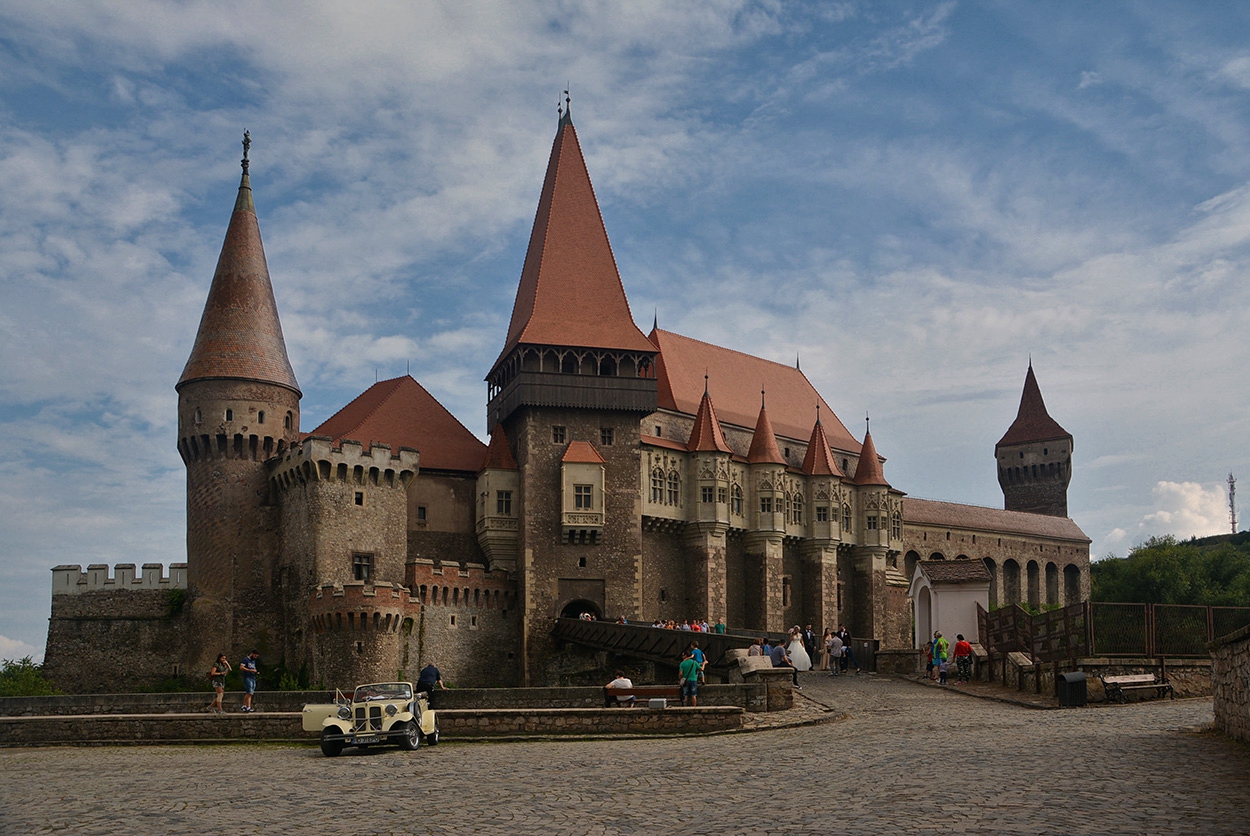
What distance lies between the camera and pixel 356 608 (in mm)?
44844

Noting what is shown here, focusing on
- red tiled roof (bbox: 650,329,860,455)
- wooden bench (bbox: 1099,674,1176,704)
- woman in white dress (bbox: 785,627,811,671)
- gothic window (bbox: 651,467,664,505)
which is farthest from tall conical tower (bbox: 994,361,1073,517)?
wooden bench (bbox: 1099,674,1176,704)

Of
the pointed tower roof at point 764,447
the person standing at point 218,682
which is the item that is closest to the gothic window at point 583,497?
the pointed tower roof at point 764,447

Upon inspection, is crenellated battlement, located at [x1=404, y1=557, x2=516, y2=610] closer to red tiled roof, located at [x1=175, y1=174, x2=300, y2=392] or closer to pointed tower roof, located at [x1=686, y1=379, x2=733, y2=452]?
red tiled roof, located at [x1=175, y1=174, x2=300, y2=392]

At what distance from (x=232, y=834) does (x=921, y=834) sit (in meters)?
6.85

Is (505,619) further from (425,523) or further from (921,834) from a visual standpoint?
(921,834)

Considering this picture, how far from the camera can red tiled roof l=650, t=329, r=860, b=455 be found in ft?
A: 203

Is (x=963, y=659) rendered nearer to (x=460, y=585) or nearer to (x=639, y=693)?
(x=639, y=693)

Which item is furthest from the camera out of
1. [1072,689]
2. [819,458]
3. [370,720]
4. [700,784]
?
[819,458]

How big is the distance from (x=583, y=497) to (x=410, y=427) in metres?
8.16

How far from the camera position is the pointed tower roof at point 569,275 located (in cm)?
5422

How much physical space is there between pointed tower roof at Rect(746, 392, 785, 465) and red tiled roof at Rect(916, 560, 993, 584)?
858 inches

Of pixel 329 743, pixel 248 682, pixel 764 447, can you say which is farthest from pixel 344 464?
pixel 329 743

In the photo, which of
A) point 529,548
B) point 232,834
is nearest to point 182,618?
point 529,548

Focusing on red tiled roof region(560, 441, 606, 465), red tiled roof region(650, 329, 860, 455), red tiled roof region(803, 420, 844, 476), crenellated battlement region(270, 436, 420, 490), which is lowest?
crenellated battlement region(270, 436, 420, 490)
